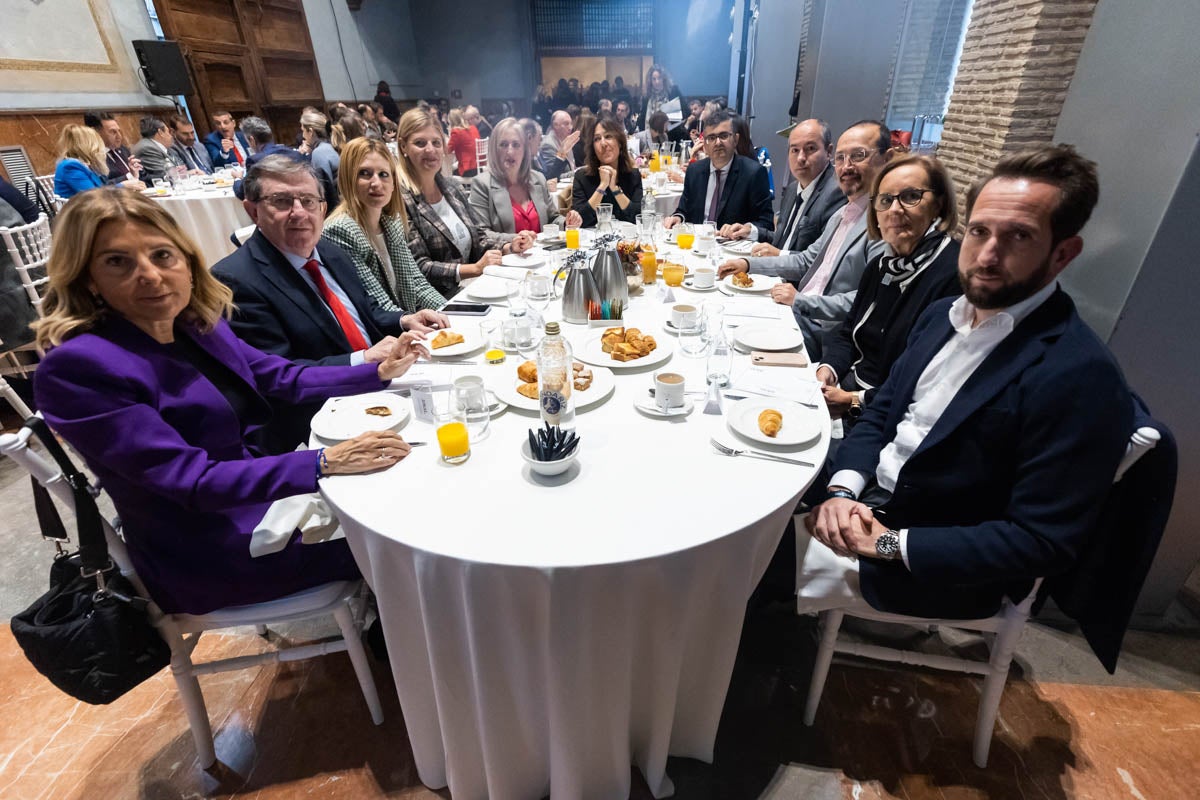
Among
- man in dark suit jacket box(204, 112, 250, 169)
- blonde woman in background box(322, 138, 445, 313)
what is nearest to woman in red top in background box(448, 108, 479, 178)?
man in dark suit jacket box(204, 112, 250, 169)

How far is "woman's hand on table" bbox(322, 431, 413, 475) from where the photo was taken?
1204 millimetres

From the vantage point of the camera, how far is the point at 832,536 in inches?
51.7

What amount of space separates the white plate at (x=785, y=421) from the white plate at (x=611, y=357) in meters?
0.35

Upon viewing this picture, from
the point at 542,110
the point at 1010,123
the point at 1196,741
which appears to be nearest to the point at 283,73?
the point at 542,110

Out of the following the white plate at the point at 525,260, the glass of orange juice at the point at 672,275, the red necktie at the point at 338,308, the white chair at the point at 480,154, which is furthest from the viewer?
the white chair at the point at 480,154

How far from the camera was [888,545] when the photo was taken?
123 centimetres

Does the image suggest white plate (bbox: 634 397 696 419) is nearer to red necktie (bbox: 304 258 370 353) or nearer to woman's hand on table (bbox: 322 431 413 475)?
woman's hand on table (bbox: 322 431 413 475)

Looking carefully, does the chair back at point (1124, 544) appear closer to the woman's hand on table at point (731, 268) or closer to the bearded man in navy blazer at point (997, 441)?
the bearded man in navy blazer at point (997, 441)

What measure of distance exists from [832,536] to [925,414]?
41 centimetres

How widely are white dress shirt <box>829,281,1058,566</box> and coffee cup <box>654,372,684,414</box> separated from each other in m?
0.47

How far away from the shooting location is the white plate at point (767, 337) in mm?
1829

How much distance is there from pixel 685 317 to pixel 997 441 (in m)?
0.99

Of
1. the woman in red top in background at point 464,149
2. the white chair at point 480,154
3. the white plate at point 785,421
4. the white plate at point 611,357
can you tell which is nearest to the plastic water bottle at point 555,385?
the white plate at point 611,357

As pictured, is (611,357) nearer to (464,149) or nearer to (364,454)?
(364,454)
